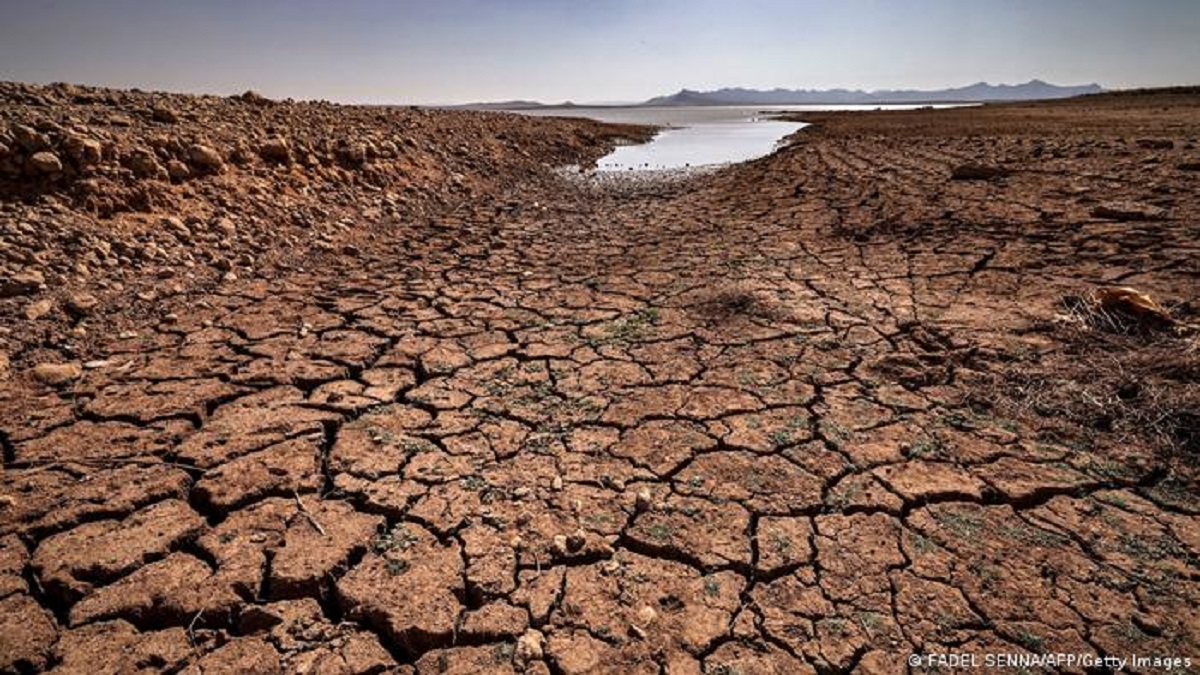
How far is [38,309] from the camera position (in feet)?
9.07

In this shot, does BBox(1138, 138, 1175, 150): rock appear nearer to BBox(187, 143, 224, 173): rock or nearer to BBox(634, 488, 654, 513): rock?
BBox(634, 488, 654, 513): rock

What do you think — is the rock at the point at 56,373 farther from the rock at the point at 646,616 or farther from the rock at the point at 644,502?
the rock at the point at 646,616

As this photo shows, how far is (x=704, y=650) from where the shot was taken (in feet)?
4.47

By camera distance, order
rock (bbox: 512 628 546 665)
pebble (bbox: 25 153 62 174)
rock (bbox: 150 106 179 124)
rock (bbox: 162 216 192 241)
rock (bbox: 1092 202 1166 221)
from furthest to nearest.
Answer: rock (bbox: 150 106 179 124)
rock (bbox: 1092 202 1166 221)
rock (bbox: 162 216 192 241)
pebble (bbox: 25 153 62 174)
rock (bbox: 512 628 546 665)

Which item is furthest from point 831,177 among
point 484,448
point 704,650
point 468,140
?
point 704,650

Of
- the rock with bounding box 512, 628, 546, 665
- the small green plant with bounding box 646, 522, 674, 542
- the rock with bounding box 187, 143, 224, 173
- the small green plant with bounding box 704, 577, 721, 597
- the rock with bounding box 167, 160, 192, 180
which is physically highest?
the rock with bounding box 187, 143, 224, 173

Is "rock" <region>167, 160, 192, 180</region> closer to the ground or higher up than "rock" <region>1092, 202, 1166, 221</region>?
higher up

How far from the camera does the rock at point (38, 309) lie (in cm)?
273

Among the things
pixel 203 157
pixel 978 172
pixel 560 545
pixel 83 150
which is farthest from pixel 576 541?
pixel 978 172

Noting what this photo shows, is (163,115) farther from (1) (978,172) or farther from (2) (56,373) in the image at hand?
(1) (978,172)

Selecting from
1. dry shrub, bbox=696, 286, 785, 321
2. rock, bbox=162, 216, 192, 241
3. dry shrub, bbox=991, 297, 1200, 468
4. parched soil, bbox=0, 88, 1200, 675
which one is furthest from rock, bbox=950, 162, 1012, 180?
rock, bbox=162, 216, 192, 241

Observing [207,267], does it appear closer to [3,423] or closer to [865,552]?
[3,423]

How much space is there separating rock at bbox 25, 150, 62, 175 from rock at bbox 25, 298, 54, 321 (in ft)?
3.70

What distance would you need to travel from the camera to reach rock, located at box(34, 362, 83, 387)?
7.86 ft
